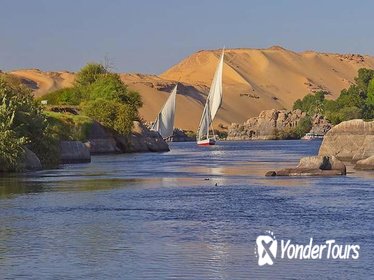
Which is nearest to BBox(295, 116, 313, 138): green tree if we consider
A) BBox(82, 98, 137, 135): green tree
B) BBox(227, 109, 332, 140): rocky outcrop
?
BBox(227, 109, 332, 140): rocky outcrop

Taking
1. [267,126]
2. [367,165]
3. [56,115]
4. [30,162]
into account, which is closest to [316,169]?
[367,165]

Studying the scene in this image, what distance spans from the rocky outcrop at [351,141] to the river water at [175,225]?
1427cm

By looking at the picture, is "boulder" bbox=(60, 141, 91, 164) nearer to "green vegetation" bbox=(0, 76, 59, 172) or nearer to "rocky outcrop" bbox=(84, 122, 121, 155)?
"green vegetation" bbox=(0, 76, 59, 172)

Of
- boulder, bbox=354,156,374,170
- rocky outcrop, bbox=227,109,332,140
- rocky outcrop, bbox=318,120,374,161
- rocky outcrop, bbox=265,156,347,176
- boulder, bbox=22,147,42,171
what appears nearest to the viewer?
rocky outcrop, bbox=265,156,347,176

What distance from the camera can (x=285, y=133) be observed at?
547ft

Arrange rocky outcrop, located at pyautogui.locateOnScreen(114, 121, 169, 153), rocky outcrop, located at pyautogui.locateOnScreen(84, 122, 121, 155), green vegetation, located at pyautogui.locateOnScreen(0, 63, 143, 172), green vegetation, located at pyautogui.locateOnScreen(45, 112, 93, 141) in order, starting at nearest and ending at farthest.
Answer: green vegetation, located at pyautogui.locateOnScreen(0, 63, 143, 172) → green vegetation, located at pyautogui.locateOnScreen(45, 112, 93, 141) → rocky outcrop, located at pyautogui.locateOnScreen(84, 122, 121, 155) → rocky outcrop, located at pyautogui.locateOnScreen(114, 121, 169, 153)

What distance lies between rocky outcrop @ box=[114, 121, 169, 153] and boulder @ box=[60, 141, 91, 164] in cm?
2173

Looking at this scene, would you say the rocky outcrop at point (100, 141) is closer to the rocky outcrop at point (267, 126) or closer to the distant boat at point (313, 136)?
the distant boat at point (313, 136)

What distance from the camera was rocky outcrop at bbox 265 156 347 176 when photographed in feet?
127

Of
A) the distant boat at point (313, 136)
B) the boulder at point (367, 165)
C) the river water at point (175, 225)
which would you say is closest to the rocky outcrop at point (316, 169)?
the river water at point (175, 225)

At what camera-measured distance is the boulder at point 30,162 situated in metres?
43.4

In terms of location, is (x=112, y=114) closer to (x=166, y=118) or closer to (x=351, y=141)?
(x=351, y=141)

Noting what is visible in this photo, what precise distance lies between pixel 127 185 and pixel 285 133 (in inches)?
5230

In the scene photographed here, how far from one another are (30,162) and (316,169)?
12.8m
